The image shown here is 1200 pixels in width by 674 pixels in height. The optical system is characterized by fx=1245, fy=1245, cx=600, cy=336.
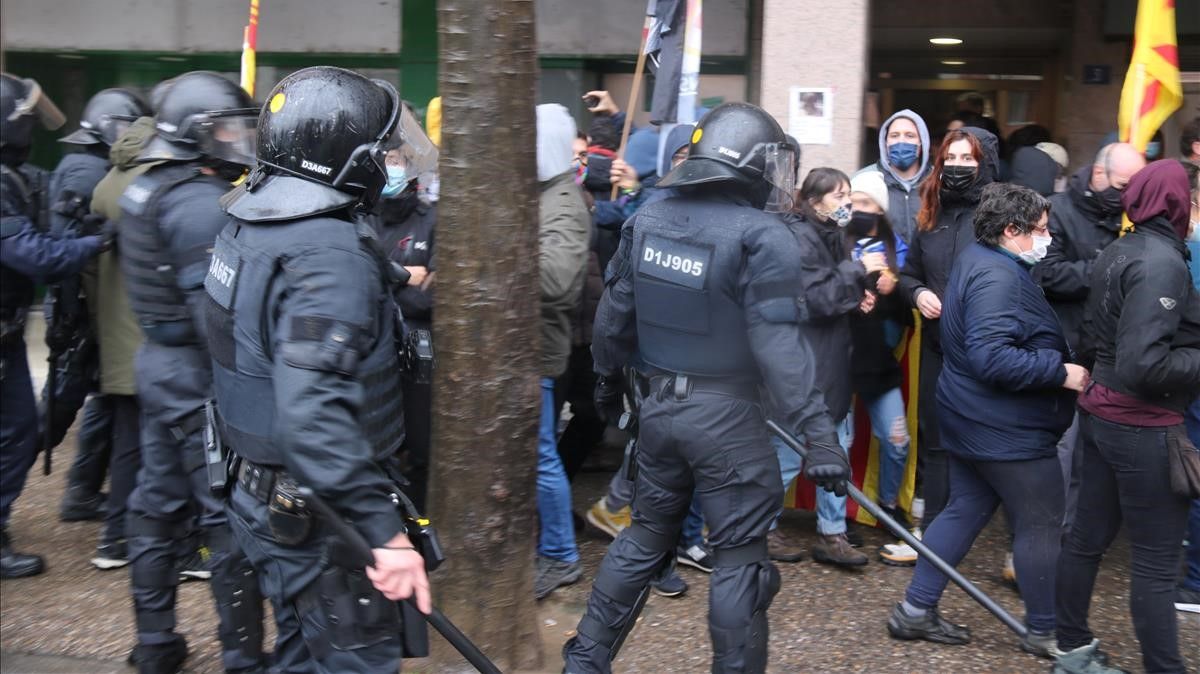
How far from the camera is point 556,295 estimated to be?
5.06 m

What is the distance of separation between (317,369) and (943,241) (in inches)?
132

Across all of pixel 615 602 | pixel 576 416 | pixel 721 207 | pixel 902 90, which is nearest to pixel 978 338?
pixel 721 207

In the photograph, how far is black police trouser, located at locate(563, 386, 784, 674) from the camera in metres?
3.82

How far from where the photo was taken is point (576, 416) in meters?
6.04

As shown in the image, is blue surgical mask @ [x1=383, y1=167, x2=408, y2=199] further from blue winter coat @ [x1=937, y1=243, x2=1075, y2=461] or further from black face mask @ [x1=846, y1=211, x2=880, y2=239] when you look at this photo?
blue winter coat @ [x1=937, y1=243, x2=1075, y2=461]

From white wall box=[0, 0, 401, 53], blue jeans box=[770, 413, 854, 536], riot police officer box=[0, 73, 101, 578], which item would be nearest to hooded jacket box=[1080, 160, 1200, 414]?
blue jeans box=[770, 413, 854, 536]

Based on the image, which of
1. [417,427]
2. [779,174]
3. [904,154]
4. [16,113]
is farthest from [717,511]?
[16,113]

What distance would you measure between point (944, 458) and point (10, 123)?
13.9 ft

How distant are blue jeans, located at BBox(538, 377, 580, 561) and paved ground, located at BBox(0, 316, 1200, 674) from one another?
189 mm

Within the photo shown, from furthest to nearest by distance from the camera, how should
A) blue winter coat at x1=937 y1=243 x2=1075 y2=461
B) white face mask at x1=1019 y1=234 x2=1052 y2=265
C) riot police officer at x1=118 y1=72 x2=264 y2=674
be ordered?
white face mask at x1=1019 y1=234 x2=1052 y2=265, blue winter coat at x1=937 y1=243 x2=1075 y2=461, riot police officer at x1=118 y1=72 x2=264 y2=674

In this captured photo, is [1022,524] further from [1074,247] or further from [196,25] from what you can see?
[196,25]

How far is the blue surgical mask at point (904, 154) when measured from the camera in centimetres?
578

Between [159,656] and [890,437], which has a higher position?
[890,437]

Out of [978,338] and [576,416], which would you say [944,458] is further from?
[576,416]
